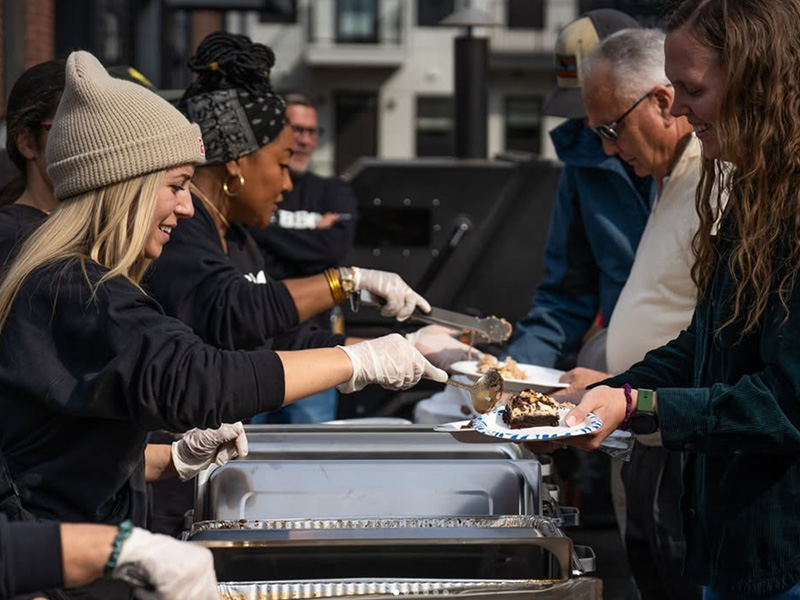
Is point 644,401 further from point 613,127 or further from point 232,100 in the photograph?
point 232,100

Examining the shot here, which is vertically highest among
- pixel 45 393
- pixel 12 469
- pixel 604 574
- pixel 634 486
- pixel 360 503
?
pixel 45 393

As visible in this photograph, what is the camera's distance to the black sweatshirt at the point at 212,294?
10.9 feet

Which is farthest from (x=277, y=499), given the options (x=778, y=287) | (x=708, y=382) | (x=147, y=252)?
(x=778, y=287)

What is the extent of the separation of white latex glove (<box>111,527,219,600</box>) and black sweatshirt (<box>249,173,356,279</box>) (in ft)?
12.9

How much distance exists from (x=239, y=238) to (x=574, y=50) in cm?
130

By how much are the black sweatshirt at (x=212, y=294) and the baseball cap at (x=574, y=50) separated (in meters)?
1.24

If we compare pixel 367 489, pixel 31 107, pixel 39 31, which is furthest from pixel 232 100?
pixel 39 31

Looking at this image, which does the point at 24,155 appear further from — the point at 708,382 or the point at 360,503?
the point at 708,382

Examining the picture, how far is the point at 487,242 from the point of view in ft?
23.5

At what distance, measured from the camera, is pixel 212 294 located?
332 centimetres

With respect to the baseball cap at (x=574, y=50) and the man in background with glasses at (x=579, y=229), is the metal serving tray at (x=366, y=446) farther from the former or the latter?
the baseball cap at (x=574, y=50)

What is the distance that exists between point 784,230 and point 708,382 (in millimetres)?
351

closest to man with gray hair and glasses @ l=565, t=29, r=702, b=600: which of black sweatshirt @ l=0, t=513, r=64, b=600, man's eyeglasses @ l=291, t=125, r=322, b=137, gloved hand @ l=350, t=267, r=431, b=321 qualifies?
gloved hand @ l=350, t=267, r=431, b=321

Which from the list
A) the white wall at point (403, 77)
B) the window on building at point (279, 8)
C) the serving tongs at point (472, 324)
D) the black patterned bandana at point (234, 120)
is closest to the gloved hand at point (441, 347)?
the serving tongs at point (472, 324)
